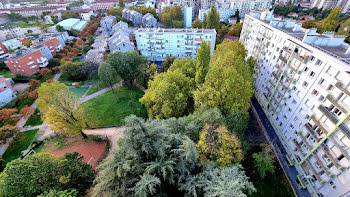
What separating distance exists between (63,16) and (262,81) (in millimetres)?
139373

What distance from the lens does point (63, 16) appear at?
11131 centimetres

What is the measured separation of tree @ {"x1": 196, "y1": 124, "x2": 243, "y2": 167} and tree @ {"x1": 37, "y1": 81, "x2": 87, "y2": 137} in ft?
73.2

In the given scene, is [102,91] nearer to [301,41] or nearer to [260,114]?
[260,114]

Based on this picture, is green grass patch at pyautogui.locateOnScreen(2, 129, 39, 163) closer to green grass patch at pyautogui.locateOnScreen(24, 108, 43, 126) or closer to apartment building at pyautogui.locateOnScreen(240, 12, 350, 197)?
green grass patch at pyautogui.locateOnScreen(24, 108, 43, 126)

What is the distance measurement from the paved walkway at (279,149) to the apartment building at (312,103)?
67 cm

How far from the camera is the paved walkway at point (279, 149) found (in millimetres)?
21428

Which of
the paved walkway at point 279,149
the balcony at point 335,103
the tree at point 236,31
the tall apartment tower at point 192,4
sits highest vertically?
the tall apartment tower at point 192,4

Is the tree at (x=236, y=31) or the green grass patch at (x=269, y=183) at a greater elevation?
the tree at (x=236, y=31)

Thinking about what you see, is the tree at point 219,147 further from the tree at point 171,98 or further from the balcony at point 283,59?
the balcony at point 283,59

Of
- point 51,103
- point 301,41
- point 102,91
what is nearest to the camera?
point 301,41

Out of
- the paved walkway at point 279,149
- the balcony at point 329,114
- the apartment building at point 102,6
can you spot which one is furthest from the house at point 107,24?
the balcony at point 329,114

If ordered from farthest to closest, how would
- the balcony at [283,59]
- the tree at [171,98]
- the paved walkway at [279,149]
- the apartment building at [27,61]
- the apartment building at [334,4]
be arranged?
the apartment building at [334,4]
the apartment building at [27,61]
the balcony at [283,59]
the tree at [171,98]
the paved walkway at [279,149]

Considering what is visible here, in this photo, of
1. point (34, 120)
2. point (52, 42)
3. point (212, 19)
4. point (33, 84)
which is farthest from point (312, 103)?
point (52, 42)

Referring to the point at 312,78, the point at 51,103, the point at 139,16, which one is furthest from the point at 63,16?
the point at 312,78
